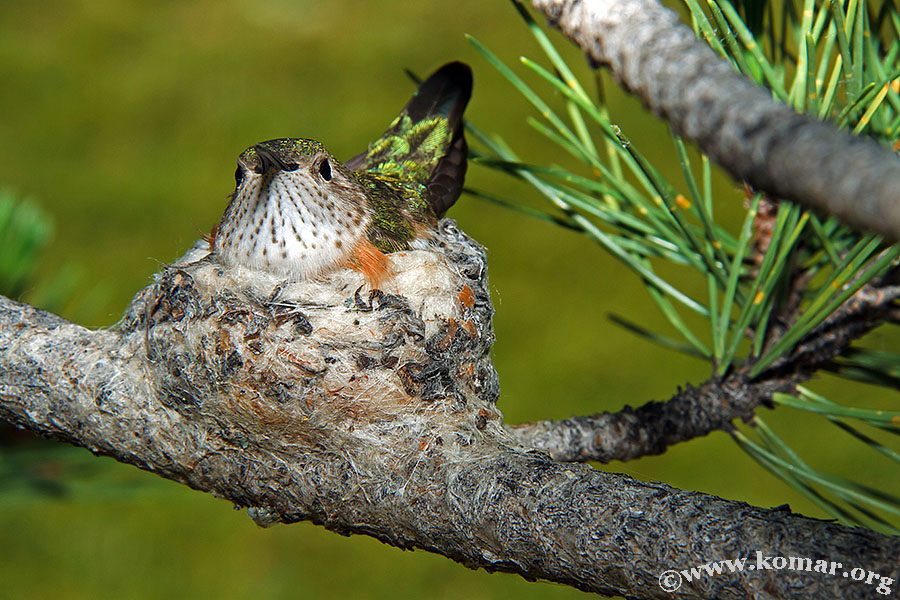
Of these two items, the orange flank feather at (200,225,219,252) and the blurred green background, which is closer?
the orange flank feather at (200,225,219,252)

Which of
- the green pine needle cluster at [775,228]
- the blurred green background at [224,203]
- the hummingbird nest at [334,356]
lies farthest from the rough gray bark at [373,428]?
the blurred green background at [224,203]

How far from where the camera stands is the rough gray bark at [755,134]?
0.45m

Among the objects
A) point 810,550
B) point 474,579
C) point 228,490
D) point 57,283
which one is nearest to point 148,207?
point 474,579

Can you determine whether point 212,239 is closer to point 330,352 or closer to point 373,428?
point 330,352

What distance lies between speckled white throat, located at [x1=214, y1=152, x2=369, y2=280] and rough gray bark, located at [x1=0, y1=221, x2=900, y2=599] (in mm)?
46

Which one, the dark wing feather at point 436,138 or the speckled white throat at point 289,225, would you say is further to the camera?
the dark wing feather at point 436,138

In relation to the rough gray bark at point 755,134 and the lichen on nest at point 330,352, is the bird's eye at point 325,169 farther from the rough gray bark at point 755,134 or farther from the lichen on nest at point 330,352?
the rough gray bark at point 755,134

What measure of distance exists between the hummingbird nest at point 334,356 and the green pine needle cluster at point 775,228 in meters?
0.30

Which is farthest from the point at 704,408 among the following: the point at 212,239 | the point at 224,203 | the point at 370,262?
the point at 224,203

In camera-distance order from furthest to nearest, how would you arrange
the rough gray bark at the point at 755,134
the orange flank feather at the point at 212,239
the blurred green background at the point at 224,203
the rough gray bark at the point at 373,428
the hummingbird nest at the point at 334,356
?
1. the blurred green background at the point at 224,203
2. the orange flank feather at the point at 212,239
3. the hummingbird nest at the point at 334,356
4. the rough gray bark at the point at 373,428
5. the rough gray bark at the point at 755,134

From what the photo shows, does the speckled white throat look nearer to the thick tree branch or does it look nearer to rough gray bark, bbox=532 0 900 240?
the thick tree branch

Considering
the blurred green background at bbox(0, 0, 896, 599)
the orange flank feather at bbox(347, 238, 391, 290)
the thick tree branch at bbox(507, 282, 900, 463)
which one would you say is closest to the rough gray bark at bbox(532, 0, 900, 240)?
the thick tree branch at bbox(507, 282, 900, 463)

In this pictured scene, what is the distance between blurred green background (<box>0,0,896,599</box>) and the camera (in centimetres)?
419

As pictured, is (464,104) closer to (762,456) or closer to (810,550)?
(762,456)
